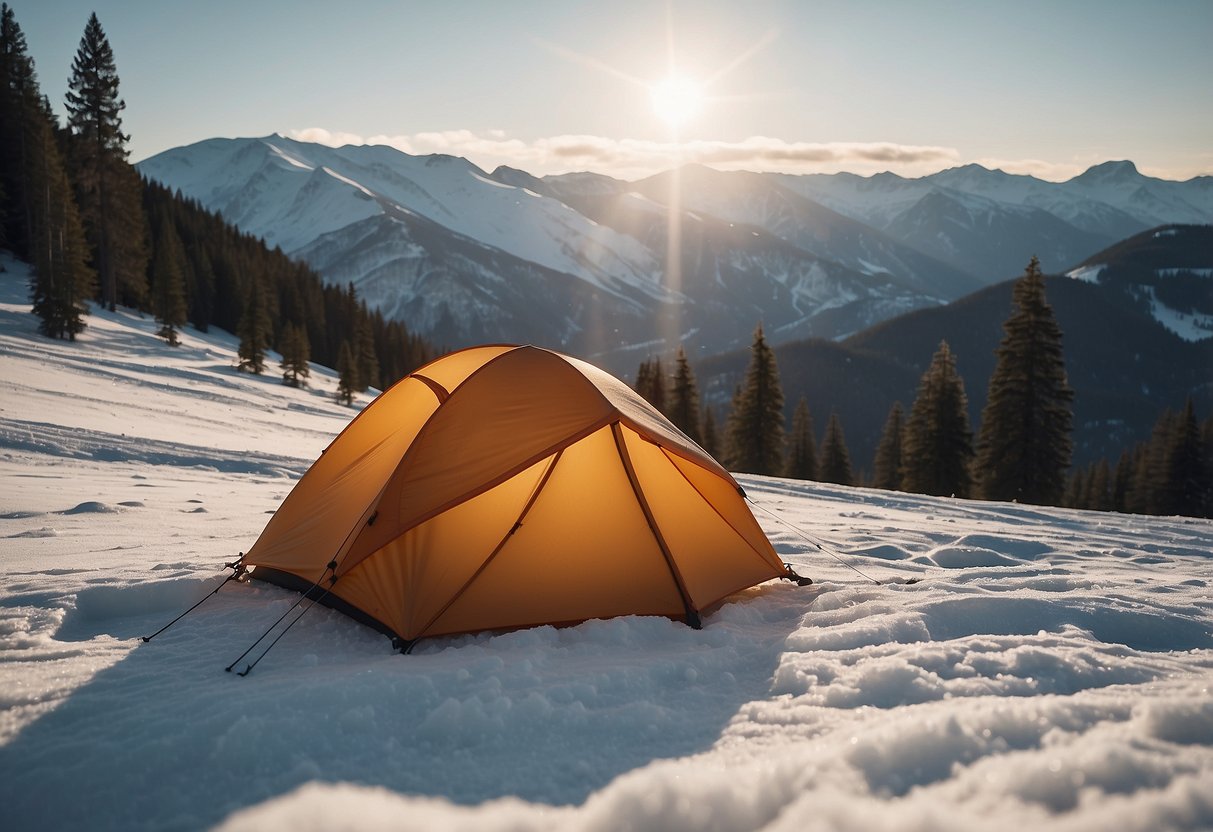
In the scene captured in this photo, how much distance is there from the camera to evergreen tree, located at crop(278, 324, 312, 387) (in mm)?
40844

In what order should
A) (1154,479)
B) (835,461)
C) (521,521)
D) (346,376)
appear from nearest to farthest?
(521,521) < (1154,479) < (346,376) < (835,461)

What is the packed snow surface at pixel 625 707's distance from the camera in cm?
286

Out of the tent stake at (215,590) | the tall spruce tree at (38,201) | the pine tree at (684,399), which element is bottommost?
the tent stake at (215,590)

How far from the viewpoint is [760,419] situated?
3691 cm

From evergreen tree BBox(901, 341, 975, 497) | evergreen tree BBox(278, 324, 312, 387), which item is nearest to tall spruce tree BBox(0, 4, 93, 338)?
evergreen tree BBox(278, 324, 312, 387)

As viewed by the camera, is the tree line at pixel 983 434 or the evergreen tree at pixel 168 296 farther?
the evergreen tree at pixel 168 296

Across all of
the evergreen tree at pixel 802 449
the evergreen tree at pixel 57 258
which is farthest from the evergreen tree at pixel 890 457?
the evergreen tree at pixel 57 258

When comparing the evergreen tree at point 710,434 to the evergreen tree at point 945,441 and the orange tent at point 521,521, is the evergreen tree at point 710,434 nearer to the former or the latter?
the evergreen tree at point 945,441

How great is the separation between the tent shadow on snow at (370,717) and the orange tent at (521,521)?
30 centimetres

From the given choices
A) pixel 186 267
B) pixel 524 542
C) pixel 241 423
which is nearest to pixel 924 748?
pixel 524 542

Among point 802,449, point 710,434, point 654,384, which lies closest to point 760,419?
point 654,384

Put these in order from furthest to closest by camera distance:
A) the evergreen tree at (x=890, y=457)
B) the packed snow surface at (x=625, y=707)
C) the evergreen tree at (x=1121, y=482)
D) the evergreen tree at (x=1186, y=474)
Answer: the evergreen tree at (x=1121, y=482)
the evergreen tree at (x=890, y=457)
the evergreen tree at (x=1186, y=474)
the packed snow surface at (x=625, y=707)

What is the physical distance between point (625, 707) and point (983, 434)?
96.6ft

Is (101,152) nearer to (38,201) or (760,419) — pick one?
(38,201)
